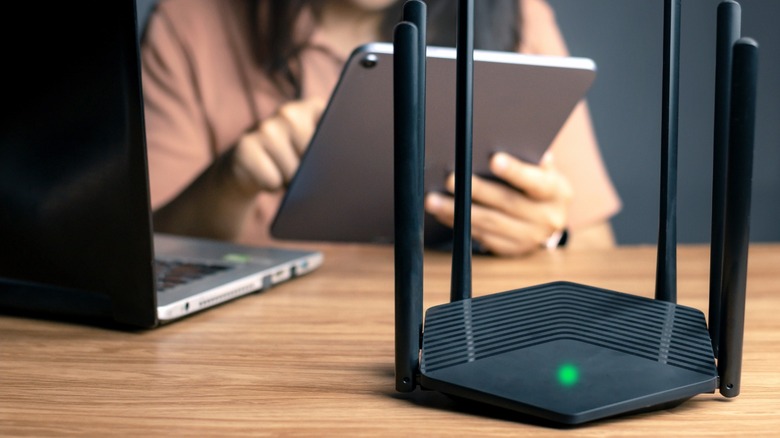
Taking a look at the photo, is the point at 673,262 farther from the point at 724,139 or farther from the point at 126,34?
the point at 126,34

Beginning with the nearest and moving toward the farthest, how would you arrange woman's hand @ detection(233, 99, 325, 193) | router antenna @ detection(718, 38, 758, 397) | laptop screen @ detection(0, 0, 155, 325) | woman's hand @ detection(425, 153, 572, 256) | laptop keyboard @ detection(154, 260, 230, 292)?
router antenna @ detection(718, 38, 758, 397)
laptop screen @ detection(0, 0, 155, 325)
laptop keyboard @ detection(154, 260, 230, 292)
woman's hand @ detection(425, 153, 572, 256)
woman's hand @ detection(233, 99, 325, 193)

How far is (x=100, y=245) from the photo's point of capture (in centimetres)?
60

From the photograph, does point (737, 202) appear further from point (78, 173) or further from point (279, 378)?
point (78, 173)

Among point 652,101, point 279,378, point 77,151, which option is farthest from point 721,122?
point 652,101

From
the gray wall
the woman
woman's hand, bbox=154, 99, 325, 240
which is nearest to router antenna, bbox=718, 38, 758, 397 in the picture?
woman's hand, bbox=154, 99, 325, 240

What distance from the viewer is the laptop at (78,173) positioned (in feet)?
1.84

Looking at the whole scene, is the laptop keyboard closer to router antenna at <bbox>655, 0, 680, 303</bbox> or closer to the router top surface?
the router top surface

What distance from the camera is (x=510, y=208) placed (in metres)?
1.00

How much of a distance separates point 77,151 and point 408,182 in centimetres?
30

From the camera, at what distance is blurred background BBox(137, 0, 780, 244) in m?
1.74

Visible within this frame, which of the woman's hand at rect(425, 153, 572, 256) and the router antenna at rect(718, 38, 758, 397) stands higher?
the router antenna at rect(718, 38, 758, 397)

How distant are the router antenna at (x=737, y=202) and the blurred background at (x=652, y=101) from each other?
136cm

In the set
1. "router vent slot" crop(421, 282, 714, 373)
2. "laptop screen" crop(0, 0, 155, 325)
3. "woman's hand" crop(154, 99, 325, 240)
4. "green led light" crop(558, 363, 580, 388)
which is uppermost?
"laptop screen" crop(0, 0, 155, 325)

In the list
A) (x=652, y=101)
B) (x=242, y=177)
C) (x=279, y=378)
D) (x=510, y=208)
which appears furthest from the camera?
(x=652, y=101)
